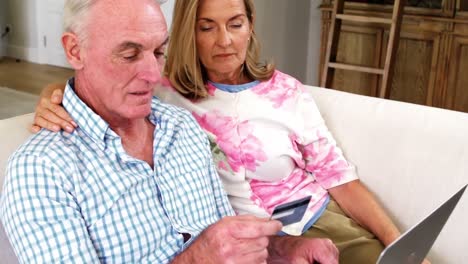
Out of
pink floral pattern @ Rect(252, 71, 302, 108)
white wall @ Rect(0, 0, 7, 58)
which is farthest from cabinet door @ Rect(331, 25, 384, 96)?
white wall @ Rect(0, 0, 7, 58)

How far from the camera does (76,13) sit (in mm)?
1200

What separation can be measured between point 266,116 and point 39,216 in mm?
740

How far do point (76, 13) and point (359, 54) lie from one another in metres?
Result: 3.04

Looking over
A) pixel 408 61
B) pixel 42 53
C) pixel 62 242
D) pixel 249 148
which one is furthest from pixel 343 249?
pixel 42 53

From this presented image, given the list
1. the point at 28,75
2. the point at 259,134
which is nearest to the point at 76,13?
the point at 259,134

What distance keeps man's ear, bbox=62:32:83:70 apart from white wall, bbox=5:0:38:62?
501 centimetres

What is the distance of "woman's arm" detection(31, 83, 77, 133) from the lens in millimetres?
1234

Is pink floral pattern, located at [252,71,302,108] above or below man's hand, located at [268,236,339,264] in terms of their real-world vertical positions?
above

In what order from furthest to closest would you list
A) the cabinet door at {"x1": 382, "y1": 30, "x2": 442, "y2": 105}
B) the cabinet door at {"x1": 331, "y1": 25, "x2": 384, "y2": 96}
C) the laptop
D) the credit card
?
the cabinet door at {"x1": 331, "y1": 25, "x2": 384, "y2": 96}
the cabinet door at {"x1": 382, "y1": 30, "x2": 442, "y2": 105}
the credit card
the laptop

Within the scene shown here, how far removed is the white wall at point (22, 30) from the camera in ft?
19.5

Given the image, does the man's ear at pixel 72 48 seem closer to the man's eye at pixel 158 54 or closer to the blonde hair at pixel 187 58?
the man's eye at pixel 158 54

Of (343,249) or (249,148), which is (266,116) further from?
(343,249)

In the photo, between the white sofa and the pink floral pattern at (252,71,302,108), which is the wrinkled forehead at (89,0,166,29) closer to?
the pink floral pattern at (252,71,302,108)

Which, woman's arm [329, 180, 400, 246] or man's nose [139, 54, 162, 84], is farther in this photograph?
woman's arm [329, 180, 400, 246]
